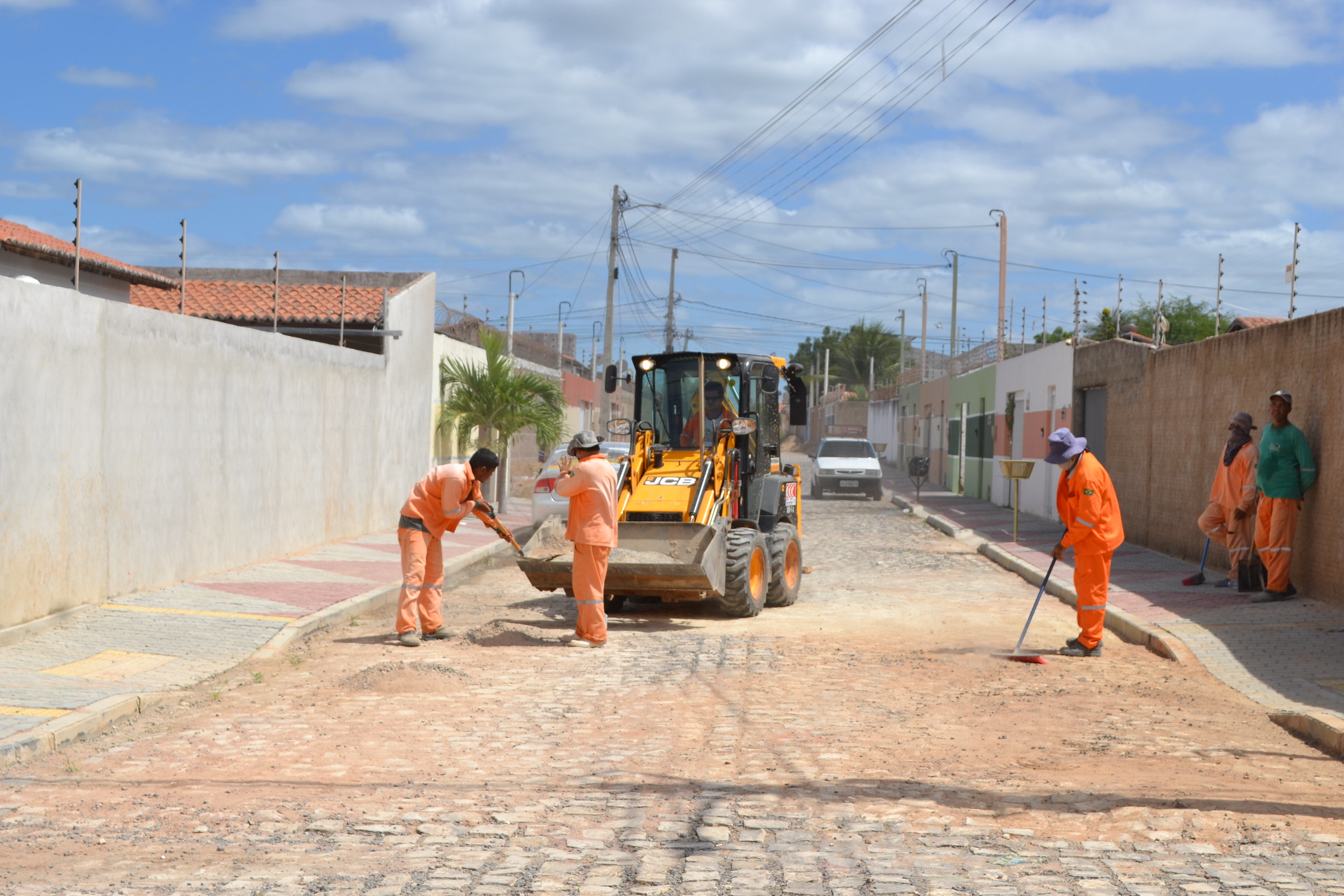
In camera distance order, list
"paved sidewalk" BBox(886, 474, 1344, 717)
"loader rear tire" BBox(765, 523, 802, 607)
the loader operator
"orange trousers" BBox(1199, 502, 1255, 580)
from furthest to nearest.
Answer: "orange trousers" BBox(1199, 502, 1255, 580) → the loader operator → "loader rear tire" BBox(765, 523, 802, 607) → "paved sidewalk" BBox(886, 474, 1344, 717)

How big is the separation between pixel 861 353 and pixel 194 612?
81.8 m

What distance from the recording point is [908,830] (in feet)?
18.4

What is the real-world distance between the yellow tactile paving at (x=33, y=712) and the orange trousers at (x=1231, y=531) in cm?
1137

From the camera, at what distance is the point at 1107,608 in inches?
504

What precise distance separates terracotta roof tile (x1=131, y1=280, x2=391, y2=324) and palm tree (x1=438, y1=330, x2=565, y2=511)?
2947 mm

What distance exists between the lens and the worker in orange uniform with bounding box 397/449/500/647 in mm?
10586

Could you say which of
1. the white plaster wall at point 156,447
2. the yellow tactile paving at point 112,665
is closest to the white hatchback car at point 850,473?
the white plaster wall at point 156,447

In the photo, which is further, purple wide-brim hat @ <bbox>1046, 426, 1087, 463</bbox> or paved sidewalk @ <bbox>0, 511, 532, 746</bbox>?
purple wide-brim hat @ <bbox>1046, 426, 1087, 463</bbox>

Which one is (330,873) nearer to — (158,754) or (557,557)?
(158,754)

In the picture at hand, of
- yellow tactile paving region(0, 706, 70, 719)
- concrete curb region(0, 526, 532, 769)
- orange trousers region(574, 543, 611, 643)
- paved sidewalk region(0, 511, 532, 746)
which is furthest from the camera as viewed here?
orange trousers region(574, 543, 611, 643)

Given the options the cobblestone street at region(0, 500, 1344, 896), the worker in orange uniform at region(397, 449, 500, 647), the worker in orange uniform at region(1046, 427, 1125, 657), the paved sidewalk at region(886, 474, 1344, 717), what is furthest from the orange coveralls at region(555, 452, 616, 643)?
the paved sidewalk at region(886, 474, 1344, 717)

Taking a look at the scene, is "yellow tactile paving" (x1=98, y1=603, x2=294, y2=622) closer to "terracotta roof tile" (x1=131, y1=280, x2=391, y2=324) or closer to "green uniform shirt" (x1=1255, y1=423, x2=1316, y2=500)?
"green uniform shirt" (x1=1255, y1=423, x2=1316, y2=500)

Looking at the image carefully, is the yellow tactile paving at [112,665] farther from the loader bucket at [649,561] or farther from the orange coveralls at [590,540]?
the loader bucket at [649,561]

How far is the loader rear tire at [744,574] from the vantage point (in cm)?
1222
